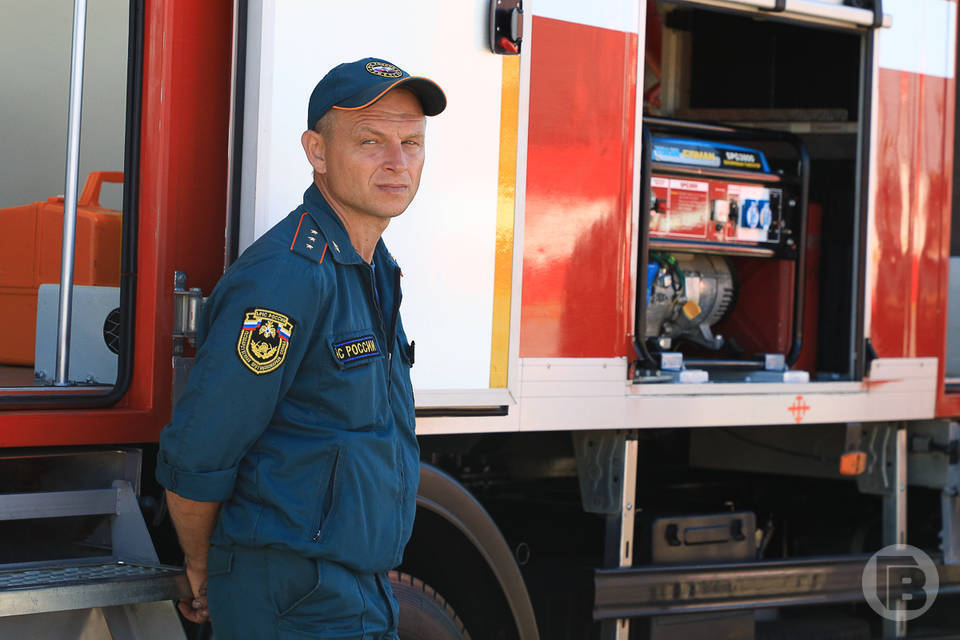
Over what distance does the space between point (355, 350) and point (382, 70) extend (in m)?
0.52

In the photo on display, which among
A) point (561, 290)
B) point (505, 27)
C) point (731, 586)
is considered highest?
point (505, 27)

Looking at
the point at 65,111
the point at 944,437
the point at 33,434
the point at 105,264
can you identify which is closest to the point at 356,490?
the point at 33,434

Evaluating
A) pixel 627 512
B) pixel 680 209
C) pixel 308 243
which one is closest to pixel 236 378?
pixel 308 243

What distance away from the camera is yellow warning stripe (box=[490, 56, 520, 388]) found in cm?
289

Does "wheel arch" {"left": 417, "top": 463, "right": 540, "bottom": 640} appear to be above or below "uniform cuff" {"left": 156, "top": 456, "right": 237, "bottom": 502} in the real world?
below

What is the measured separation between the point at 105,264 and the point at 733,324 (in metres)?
2.38

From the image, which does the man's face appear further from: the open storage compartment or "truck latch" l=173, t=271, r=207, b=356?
the open storage compartment

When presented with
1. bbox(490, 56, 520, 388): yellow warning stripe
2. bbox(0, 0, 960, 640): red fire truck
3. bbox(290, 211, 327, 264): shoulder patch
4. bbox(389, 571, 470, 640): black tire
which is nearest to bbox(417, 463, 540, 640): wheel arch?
bbox(0, 0, 960, 640): red fire truck

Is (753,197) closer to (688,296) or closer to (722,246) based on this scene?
(722,246)

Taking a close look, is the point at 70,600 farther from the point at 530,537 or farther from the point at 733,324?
the point at 733,324

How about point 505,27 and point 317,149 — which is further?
point 505,27

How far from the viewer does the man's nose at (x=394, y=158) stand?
2191 mm

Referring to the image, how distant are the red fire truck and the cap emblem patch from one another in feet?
1.23

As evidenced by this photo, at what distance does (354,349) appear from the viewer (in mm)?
2084
